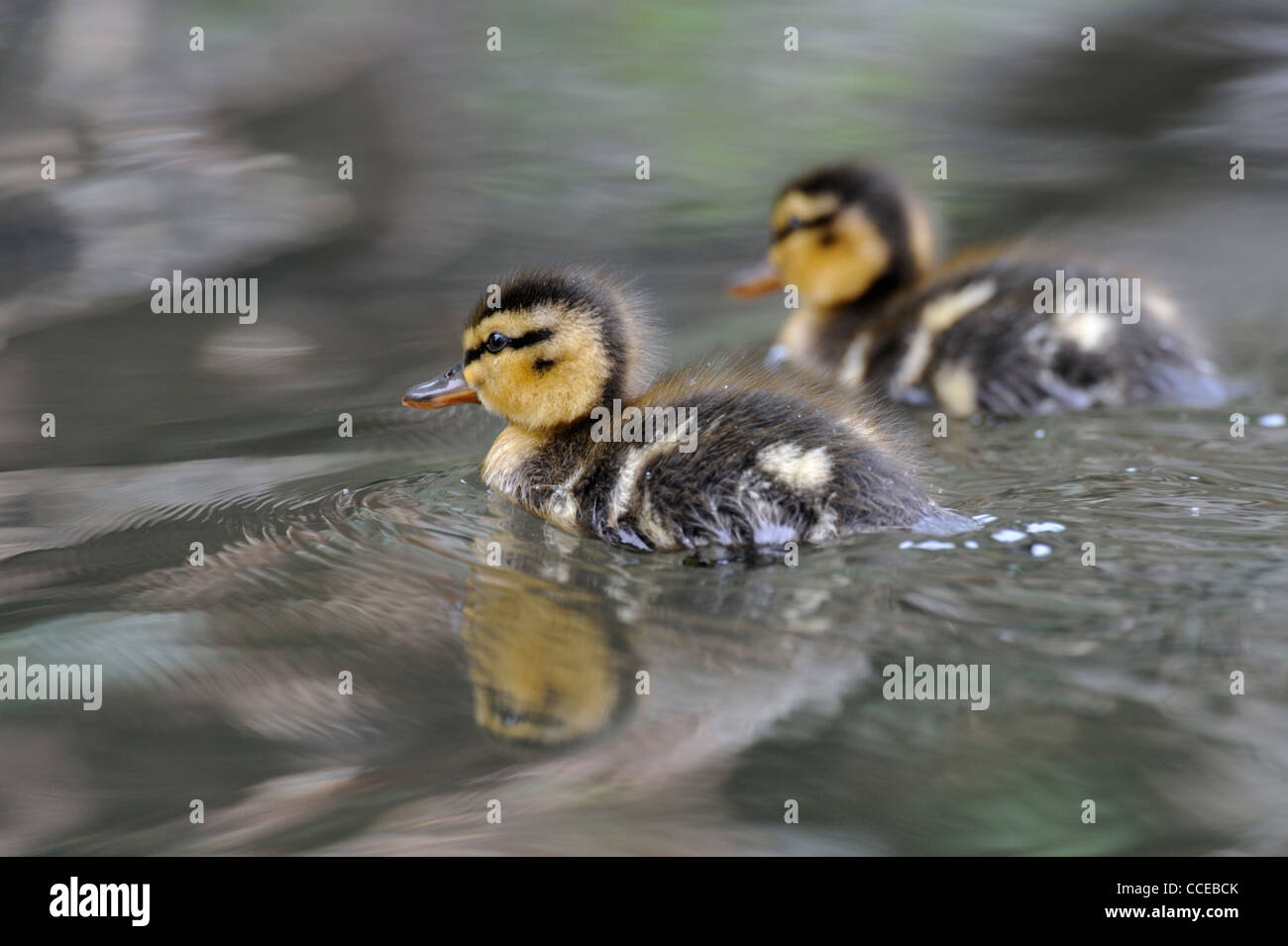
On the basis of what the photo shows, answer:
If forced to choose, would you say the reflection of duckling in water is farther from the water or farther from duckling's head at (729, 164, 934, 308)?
duckling's head at (729, 164, 934, 308)

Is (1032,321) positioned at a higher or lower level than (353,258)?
lower

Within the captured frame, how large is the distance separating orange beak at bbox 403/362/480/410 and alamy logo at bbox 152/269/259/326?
60.5 inches

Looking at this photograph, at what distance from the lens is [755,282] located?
5094mm

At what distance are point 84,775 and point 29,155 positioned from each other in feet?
13.0

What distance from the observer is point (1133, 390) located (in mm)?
4125

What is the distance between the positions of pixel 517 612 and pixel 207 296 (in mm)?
2730

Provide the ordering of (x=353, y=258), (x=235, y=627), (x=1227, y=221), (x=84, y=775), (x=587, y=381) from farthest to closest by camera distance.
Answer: (x=1227, y=221)
(x=353, y=258)
(x=587, y=381)
(x=235, y=627)
(x=84, y=775)

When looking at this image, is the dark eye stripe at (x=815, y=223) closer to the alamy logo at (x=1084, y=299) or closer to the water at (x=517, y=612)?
the water at (x=517, y=612)

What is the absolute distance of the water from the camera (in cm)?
216

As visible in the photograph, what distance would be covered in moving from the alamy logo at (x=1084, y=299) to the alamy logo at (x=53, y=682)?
2739mm

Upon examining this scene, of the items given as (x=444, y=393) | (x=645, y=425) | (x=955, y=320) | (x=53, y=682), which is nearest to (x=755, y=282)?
(x=955, y=320)

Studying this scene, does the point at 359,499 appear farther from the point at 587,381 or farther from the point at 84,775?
the point at 84,775

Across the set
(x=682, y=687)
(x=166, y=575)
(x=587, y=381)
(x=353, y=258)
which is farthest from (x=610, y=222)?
(x=682, y=687)

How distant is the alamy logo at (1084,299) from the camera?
4.23 metres
